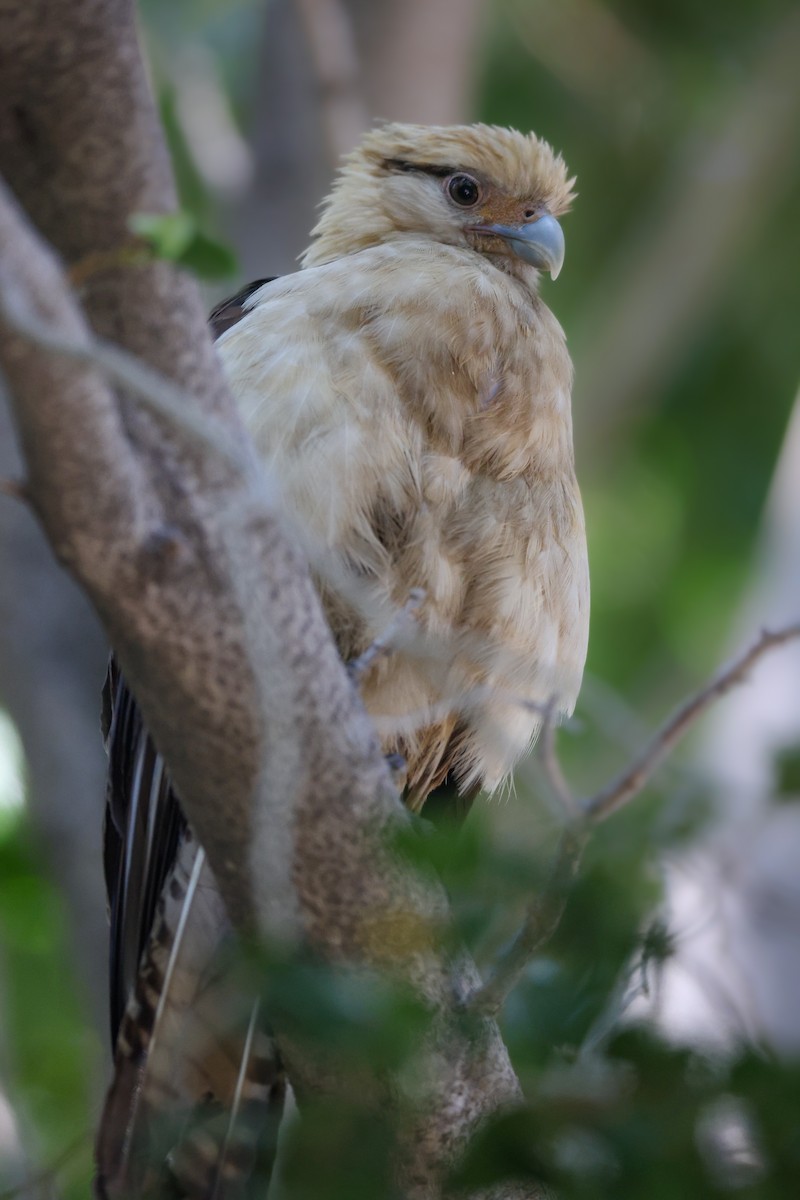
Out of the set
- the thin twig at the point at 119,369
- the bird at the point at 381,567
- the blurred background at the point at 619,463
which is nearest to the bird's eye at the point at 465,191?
the bird at the point at 381,567

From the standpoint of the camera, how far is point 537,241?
13.9 feet

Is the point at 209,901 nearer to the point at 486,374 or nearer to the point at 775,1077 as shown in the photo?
the point at 486,374

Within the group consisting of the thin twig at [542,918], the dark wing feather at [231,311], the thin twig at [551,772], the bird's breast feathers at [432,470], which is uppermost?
the dark wing feather at [231,311]

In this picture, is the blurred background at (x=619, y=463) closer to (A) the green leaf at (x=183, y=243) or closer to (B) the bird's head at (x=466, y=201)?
(A) the green leaf at (x=183, y=243)

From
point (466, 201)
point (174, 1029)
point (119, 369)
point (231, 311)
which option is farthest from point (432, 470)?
point (119, 369)

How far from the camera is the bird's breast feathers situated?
11.0 feet

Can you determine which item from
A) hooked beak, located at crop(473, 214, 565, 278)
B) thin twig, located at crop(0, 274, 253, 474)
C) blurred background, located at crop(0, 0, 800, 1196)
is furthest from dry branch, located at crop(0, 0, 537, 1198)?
hooked beak, located at crop(473, 214, 565, 278)

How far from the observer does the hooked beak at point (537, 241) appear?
421 centimetres

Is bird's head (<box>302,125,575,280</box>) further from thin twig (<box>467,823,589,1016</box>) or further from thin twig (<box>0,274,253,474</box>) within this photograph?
thin twig (<box>467,823,589,1016</box>)

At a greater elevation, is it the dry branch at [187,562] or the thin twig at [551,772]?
the dry branch at [187,562]

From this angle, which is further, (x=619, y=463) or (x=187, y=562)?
(x=619, y=463)

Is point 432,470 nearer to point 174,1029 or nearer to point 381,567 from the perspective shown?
point 381,567

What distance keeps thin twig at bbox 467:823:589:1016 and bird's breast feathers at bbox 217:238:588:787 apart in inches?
43.4

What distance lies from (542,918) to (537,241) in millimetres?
2619
